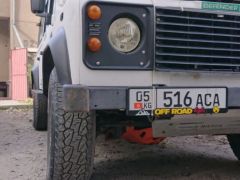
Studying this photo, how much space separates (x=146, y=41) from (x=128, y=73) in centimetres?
26

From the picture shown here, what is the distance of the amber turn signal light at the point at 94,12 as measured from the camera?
3.46 meters

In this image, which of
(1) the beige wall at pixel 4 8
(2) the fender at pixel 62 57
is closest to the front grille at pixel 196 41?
(2) the fender at pixel 62 57

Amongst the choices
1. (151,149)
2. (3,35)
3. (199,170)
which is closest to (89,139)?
(199,170)

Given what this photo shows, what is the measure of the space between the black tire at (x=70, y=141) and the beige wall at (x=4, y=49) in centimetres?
1473

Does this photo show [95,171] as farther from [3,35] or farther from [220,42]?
[3,35]

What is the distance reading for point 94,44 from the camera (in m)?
3.47

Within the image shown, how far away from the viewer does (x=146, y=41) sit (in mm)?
3572

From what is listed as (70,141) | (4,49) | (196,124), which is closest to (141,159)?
(196,124)

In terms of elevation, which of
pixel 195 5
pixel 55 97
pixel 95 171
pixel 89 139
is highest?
pixel 195 5

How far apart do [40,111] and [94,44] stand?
4298 mm

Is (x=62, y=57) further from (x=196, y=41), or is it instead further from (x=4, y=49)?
(x=4, y=49)

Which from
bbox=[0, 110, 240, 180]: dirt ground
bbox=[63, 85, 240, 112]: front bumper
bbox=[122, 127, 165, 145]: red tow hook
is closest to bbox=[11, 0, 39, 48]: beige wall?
bbox=[0, 110, 240, 180]: dirt ground

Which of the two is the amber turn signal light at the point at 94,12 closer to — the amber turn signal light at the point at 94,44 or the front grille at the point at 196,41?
the amber turn signal light at the point at 94,44

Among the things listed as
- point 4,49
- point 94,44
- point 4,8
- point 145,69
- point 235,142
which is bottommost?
point 235,142
